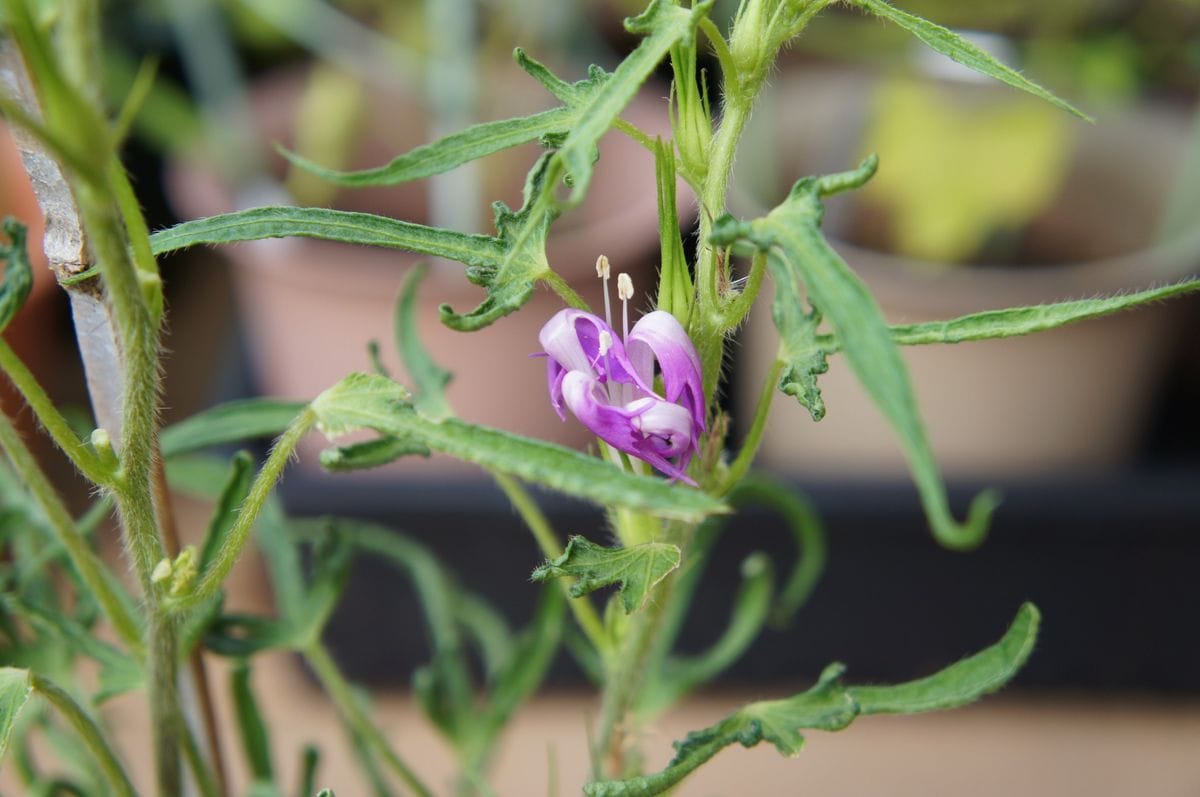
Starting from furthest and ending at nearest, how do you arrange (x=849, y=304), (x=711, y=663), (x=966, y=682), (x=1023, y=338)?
(x=1023, y=338) < (x=711, y=663) < (x=966, y=682) < (x=849, y=304)

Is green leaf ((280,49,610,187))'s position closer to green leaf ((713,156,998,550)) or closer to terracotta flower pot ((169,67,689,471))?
green leaf ((713,156,998,550))

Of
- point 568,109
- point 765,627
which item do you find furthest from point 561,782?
point 568,109

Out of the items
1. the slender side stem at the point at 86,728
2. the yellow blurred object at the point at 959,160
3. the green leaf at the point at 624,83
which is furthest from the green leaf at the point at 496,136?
the yellow blurred object at the point at 959,160

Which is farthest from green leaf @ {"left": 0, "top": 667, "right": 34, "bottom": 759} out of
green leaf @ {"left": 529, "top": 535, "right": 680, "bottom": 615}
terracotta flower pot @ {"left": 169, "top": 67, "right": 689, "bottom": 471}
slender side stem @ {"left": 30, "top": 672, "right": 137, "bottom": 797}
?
terracotta flower pot @ {"left": 169, "top": 67, "right": 689, "bottom": 471}

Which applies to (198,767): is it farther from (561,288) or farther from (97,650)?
(561,288)

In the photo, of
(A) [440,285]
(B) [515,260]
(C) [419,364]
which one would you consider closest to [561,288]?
(B) [515,260]

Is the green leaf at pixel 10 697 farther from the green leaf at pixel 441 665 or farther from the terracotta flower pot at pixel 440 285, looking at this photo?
the terracotta flower pot at pixel 440 285
